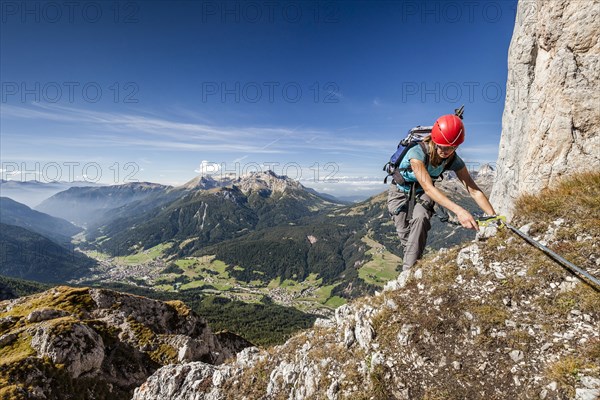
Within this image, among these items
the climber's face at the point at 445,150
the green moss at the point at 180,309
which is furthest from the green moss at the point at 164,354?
the climber's face at the point at 445,150

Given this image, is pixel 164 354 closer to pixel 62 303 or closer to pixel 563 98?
pixel 62 303

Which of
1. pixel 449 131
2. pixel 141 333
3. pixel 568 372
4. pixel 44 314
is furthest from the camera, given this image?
pixel 44 314

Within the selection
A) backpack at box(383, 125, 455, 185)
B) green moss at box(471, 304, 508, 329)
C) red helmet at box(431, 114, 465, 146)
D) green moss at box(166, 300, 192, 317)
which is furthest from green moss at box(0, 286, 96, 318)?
red helmet at box(431, 114, 465, 146)

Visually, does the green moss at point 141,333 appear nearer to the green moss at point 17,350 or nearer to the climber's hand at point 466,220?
the green moss at point 17,350

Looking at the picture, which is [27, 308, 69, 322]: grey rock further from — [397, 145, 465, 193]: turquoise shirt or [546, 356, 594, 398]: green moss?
[546, 356, 594, 398]: green moss

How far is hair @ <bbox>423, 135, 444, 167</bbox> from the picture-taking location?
27.6 ft

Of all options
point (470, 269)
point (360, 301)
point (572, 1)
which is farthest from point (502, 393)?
point (572, 1)

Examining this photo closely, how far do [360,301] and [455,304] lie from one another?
3.58m

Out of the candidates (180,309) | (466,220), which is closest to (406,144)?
(466,220)

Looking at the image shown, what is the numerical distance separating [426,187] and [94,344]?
27800 mm

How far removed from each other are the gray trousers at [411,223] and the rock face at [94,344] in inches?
484

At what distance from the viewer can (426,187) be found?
7.69 metres

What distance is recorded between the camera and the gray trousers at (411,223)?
9.55 metres

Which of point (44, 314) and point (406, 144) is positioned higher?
point (406, 144)
